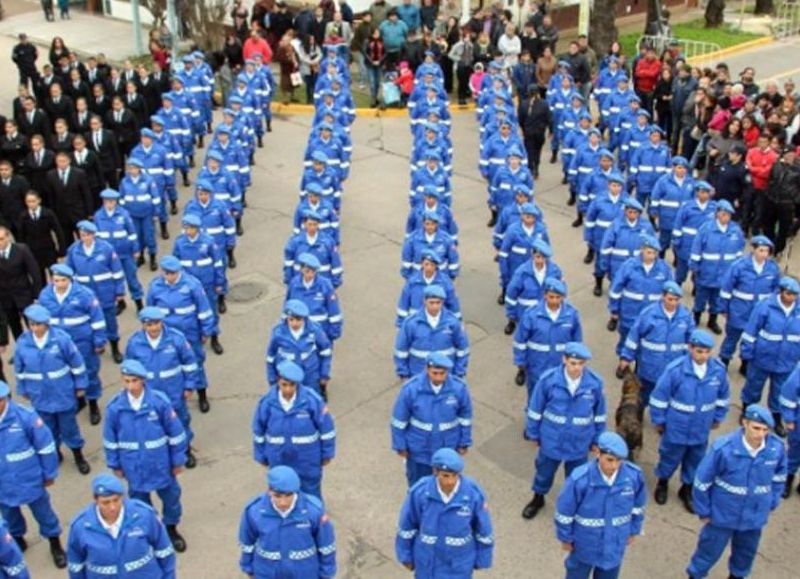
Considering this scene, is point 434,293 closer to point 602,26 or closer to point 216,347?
point 216,347

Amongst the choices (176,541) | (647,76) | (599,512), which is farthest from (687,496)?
(647,76)

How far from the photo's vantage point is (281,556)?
6582mm

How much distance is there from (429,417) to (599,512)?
5.38 ft

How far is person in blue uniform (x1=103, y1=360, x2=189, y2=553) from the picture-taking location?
764cm

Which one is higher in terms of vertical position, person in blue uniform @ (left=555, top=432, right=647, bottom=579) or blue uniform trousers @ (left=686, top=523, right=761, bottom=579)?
person in blue uniform @ (left=555, top=432, right=647, bottom=579)

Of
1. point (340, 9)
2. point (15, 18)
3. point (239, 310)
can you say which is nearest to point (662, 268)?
point (239, 310)

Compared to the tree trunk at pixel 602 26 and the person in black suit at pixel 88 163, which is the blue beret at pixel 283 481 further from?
the tree trunk at pixel 602 26

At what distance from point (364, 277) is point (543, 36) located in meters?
10.4

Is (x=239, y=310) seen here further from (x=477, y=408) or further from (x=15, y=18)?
(x=15, y=18)

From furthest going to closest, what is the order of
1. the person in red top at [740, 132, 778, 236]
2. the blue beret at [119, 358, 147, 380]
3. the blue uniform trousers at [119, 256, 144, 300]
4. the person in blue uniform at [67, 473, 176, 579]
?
the person in red top at [740, 132, 778, 236]
the blue uniform trousers at [119, 256, 144, 300]
the blue beret at [119, 358, 147, 380]
the person in blue uniform at [67, 473, 176, 579]

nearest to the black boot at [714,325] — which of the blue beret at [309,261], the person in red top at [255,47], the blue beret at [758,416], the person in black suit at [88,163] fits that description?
the blue beret at [758,416]

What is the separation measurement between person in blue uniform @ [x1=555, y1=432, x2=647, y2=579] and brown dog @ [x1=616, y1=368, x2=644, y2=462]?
85.3 inches

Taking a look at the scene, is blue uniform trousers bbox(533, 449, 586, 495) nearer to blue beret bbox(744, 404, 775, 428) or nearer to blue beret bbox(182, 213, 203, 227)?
blue beret bbox(744, 404, 775, 428)

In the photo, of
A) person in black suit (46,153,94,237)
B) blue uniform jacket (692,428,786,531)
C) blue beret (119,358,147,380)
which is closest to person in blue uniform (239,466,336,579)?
blue beret (119,358,147,380)
